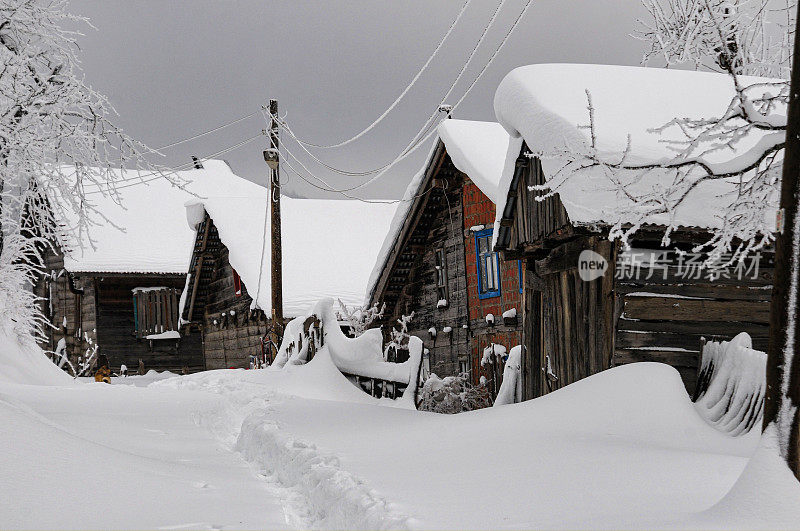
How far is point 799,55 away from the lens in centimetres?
473

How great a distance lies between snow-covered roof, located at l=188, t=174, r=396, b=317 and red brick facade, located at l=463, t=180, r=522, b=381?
737cm

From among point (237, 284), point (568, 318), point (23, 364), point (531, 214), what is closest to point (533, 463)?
point (568, 318)

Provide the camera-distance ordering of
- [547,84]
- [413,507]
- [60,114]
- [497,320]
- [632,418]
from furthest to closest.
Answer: [497,320] → [547,84] → [60,114] → [632,418] → [413,507]

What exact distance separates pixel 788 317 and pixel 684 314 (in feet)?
15.5

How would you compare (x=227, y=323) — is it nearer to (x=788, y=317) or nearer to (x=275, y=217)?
(x=275, y=217)

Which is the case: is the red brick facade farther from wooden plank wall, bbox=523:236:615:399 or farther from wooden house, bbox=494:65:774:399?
wooden house, bbox=494:65:774:399

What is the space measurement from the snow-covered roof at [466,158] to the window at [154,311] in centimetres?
1541

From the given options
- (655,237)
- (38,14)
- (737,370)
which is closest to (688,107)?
(655,237)

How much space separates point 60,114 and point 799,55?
27.4ft

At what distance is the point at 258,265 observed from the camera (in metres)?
25.2

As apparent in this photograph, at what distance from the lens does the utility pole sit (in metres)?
18.3

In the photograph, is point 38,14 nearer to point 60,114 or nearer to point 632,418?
point 60,114

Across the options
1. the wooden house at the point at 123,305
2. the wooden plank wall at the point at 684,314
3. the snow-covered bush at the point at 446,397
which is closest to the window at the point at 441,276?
the snow-covered bush at the point at 446,397

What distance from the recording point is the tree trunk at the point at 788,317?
439 cm
